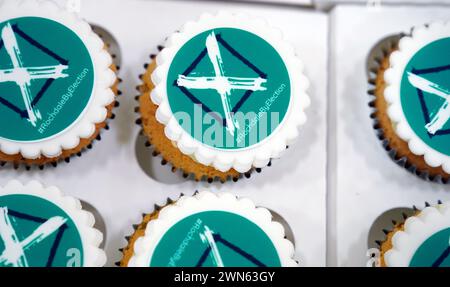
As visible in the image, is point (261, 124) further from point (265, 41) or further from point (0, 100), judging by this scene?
point (0, 100)

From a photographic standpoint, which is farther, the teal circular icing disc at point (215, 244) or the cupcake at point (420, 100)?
the cupcake at point (420, 100)

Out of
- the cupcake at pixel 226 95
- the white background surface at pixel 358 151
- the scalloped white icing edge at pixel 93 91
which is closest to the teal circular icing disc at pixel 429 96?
the white background surface at pixel 358 151

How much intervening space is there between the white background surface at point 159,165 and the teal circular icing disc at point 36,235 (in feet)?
0.46

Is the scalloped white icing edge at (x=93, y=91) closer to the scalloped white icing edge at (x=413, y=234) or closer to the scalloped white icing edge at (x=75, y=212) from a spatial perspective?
the scalloped white icing edge at (x=75, y=212)

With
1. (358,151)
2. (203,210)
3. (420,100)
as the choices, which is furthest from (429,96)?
(203,210)

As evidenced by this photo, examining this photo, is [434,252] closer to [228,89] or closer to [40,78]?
[228,89]

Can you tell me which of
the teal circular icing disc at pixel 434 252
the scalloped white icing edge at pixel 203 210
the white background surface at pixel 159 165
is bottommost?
the teal circular icing disc at pixel 434 252

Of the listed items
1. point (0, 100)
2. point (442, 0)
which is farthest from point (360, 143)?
point (0, 100)

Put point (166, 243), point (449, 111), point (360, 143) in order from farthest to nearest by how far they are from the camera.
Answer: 1. point (360, 143)
2. point (449, 111)
3. point (166, 243)

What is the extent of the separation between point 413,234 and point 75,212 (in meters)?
0.75

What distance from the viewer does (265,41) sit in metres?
1.18

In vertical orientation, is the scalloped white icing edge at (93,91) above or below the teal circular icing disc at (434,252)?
above

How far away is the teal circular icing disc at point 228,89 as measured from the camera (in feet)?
3.67
